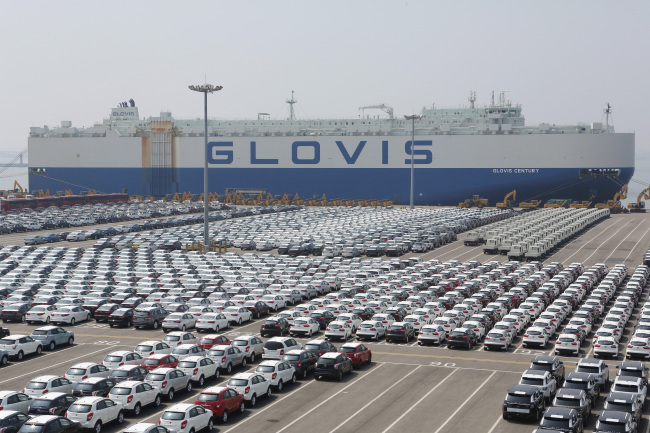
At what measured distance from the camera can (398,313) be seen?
4066 centimetres

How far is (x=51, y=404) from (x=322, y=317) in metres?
17.8

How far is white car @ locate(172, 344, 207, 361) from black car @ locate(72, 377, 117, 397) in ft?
14.8

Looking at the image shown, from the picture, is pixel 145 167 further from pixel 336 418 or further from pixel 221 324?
pixel 336 418

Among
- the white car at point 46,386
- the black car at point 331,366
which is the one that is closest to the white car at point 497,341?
the black car at point 331,366

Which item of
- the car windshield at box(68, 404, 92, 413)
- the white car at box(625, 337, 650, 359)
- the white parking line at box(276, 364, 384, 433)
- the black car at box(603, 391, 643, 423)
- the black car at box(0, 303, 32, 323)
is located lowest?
the black car at box(0, 303, 32, 323)

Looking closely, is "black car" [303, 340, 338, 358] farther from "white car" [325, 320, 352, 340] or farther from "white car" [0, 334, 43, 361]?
"white car" [0, 334, 43, 361]

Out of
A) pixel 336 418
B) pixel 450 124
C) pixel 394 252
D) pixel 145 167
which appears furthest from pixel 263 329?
pixel 145 167

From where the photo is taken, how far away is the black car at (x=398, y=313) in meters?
40.3

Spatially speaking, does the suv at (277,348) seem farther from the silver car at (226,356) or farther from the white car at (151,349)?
the white car at (151,349)

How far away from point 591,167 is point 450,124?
82.8 ft

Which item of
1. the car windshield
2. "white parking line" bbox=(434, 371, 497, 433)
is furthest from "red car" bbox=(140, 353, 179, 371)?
"white parking line" bbox=(434, 371, 497, 433)

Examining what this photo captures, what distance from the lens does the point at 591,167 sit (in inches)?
5039

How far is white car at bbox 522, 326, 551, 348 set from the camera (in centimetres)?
3506

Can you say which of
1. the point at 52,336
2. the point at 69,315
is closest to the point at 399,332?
the point at 52,336
